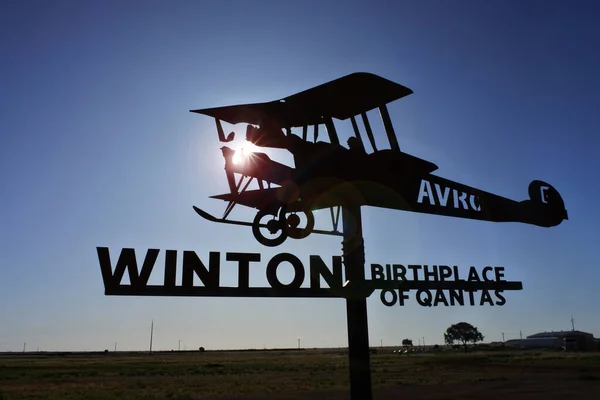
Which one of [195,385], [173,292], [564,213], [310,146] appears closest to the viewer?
[173,292]

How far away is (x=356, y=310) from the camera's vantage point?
11.7m

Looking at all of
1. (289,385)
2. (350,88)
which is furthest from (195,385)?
(350,88)

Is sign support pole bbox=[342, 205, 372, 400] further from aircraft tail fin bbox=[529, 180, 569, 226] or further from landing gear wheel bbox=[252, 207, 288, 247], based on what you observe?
aircraft tail fin bbox=[529, 180, 569, 226]

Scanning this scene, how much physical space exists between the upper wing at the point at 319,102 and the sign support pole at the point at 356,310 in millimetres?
2687

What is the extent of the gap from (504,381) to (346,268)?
116 feet

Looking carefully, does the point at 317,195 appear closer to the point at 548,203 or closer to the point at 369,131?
the point at 369,131

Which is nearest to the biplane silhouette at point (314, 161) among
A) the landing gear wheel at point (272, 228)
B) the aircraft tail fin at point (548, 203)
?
the landing gear wheel at point (272, 228)

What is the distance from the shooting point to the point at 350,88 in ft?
37.0

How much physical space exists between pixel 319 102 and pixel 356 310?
17.0 ft

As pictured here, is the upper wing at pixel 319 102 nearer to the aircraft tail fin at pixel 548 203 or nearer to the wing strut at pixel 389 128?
the wing strut at pixel 389 128

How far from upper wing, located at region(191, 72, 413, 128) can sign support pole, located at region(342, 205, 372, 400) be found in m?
2.69

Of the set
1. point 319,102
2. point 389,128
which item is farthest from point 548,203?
point 319,102

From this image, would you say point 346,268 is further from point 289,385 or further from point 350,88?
point 289,385

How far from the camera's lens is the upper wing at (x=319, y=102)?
11.1 meters
